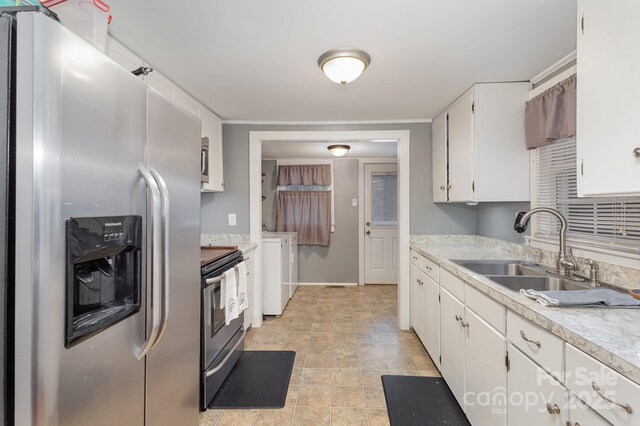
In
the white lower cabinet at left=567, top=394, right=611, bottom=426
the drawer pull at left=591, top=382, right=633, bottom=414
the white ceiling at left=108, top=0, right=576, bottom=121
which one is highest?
the white ceiling at left=108, top=0, right=576, bottom=121

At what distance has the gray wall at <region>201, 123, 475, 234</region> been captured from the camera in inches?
122

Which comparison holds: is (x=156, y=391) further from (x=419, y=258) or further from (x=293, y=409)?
(x=419, y=258)

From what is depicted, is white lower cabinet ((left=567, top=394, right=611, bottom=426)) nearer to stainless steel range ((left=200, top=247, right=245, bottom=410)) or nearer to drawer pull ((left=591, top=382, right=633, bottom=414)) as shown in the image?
drawer pull ((left=591, top=382, right=633, bottom=414))

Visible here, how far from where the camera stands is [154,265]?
95 centimetres

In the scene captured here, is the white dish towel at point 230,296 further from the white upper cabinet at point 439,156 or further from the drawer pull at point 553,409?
the white upper cabinet at point 439,156

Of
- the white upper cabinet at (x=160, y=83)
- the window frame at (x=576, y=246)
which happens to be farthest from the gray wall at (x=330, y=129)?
the white upper cabinet at (x=160, y=83)

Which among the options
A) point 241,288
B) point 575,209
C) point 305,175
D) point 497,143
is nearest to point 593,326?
point 575,209

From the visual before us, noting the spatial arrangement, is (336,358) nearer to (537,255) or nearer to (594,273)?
(537,255)

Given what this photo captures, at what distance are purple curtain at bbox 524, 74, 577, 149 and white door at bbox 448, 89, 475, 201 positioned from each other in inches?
14.7

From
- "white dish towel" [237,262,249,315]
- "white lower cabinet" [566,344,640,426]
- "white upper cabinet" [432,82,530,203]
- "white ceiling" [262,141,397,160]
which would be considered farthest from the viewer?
"white ceiling" [262,141,397,160]

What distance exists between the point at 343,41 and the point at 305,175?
3.31 meters

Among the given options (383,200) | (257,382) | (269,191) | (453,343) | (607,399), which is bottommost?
(257,382)

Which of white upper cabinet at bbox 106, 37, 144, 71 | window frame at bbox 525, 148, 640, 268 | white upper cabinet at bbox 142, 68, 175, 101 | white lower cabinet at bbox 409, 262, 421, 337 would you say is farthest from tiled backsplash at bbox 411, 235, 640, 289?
white upper cabinet at bbox 106, 37, 144, 71

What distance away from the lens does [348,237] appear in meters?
5.03
